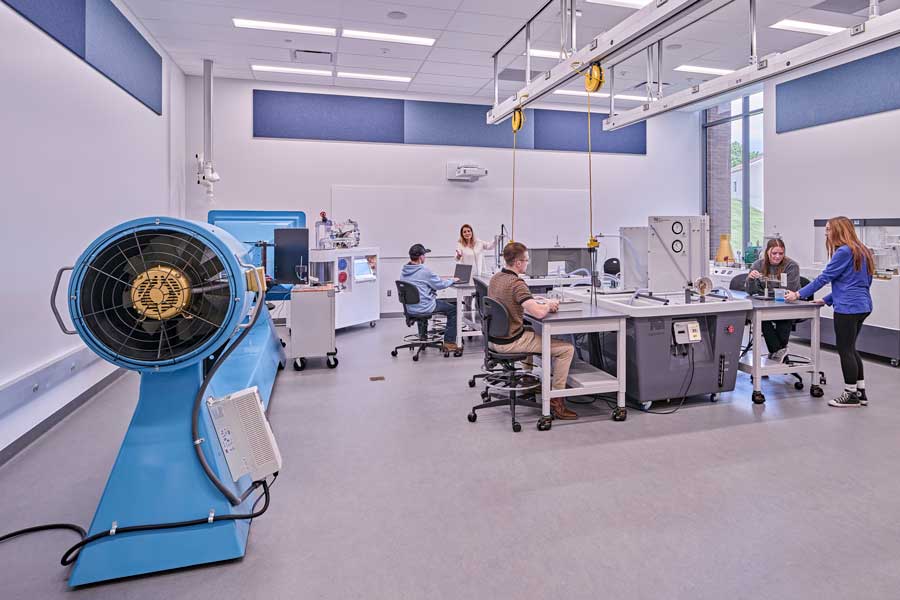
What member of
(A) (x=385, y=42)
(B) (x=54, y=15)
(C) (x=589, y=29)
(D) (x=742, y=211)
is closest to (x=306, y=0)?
(A) (x=385, y=42)

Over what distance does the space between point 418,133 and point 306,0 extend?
11.8ft

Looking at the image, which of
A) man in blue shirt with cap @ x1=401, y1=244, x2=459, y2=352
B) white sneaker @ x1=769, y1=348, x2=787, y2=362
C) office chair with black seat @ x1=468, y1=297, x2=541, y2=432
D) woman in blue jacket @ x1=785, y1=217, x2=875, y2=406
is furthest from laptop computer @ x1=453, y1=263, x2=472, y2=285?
woman in blue jacket @ x1=785, y1=217, x2=875, y2=406

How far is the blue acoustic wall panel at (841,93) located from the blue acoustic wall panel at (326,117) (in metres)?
5.08

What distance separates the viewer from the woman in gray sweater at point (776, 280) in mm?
4551

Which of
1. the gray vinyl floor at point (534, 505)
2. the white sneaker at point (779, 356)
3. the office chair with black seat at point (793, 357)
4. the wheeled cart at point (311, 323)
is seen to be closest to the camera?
the gray vinyl floor at point (534, 505)

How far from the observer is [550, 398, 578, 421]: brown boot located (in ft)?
12.2

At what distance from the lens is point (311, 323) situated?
5.11 m

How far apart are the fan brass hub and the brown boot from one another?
2520 millimetres

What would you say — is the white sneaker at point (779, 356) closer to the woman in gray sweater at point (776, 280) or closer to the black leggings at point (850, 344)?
the woman in gray sweater at point (776, 280)

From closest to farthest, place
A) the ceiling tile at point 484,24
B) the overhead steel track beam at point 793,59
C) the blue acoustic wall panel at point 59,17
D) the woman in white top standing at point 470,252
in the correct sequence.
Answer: the blue acoustic wall panel at point 59,17 → the overhead steel track beam at point 793,59 → the ceiling tile at point 484,24 → the woman in white top standing at point 470,252

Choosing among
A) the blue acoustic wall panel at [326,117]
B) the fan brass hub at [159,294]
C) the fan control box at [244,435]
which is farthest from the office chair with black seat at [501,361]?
the blue acoustic wall panel at [326,117]

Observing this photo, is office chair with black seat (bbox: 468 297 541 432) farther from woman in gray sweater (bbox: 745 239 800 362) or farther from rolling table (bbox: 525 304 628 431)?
woman in gray sweater (bbox: 745 239 800 362)

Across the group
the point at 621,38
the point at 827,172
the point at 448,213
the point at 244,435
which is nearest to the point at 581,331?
the point at 621,38

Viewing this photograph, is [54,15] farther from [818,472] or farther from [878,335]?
[878,335]
